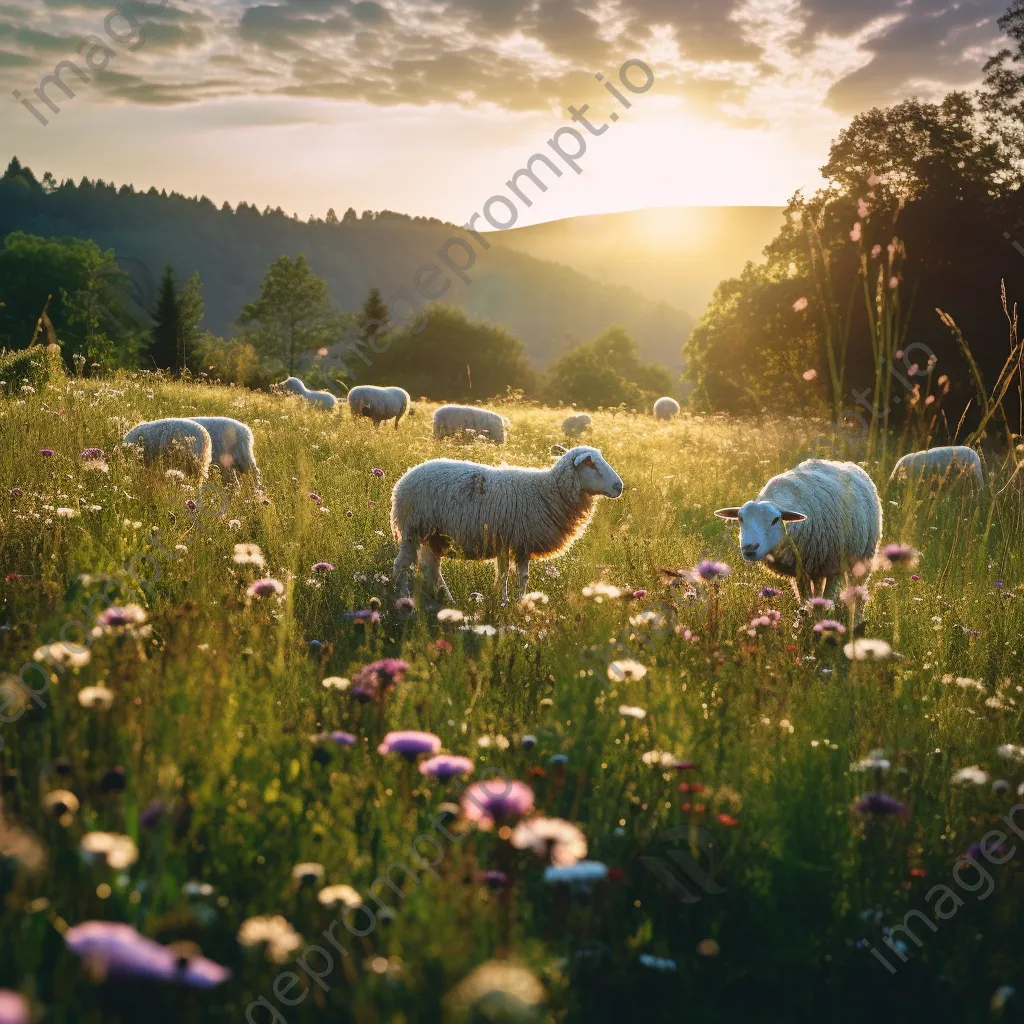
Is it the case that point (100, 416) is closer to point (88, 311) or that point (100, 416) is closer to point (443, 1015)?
point (443, 1015)

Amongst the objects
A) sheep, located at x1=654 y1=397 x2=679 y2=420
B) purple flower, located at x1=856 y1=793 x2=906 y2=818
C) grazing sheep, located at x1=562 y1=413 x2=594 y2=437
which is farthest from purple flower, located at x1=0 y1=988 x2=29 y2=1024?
sheep, located at x1=654 y1=397 x2=679 y2=420

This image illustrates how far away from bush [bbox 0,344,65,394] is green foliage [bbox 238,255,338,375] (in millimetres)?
51153

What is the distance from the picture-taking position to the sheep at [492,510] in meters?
6.64

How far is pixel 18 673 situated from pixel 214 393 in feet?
46.8

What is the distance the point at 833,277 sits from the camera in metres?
22.8

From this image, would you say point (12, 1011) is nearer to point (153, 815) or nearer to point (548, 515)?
point (153, 815)

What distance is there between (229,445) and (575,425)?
12956mm

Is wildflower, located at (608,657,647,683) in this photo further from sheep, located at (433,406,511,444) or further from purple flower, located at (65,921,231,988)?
sheep, located at (433,406,511,444)

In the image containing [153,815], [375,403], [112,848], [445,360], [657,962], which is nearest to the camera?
[112,848]

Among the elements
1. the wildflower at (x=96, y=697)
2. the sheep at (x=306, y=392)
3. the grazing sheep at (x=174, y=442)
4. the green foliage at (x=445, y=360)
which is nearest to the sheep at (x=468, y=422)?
the grazing sheep at (x=174, y=442)

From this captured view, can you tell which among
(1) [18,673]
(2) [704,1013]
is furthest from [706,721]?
(1) [18,673]

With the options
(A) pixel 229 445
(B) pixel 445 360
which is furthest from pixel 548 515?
(B) pixel 445 360

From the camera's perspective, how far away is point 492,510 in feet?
22.0

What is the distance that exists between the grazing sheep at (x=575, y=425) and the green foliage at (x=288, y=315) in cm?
4321
